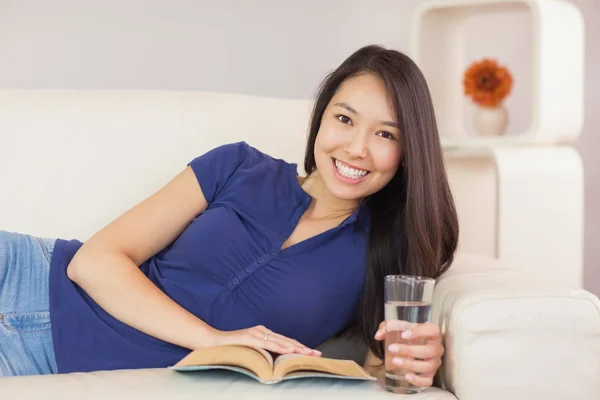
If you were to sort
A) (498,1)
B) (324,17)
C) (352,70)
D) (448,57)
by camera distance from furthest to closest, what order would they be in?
(324,17) → (448,57) → (498,1) → (352,70)

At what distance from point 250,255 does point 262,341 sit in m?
0.26

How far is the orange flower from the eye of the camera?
319 cm

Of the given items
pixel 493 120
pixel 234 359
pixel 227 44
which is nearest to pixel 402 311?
pixel 234 359

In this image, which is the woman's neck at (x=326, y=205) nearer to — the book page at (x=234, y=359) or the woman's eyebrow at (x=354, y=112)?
the woman's eyebrow at (x=354, y=112)

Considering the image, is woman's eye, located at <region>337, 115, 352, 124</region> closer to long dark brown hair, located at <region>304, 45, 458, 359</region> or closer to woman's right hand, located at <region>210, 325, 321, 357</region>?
long dark brown hair, located at <region>304, 45, 458, 359</region>

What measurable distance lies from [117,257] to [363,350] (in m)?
0.59

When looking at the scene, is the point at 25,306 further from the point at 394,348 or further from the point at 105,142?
the point at 394,348

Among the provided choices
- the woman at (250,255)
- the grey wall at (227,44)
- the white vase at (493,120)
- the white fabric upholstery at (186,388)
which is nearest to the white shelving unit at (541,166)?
the white vase at (493,120)

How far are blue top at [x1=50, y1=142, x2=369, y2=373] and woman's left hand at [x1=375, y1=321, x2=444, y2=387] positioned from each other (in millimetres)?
323

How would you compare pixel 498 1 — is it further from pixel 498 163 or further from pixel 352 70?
pixel 352 70

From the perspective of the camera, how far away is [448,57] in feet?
10.7

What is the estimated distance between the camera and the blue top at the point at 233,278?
1.75 m

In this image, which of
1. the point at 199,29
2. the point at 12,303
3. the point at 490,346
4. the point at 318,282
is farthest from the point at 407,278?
the point at 199,29

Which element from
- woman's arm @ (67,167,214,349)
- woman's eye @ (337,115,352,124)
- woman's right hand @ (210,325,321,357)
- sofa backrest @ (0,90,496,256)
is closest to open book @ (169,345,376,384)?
woman's right hand @ (210,325,321,357)
